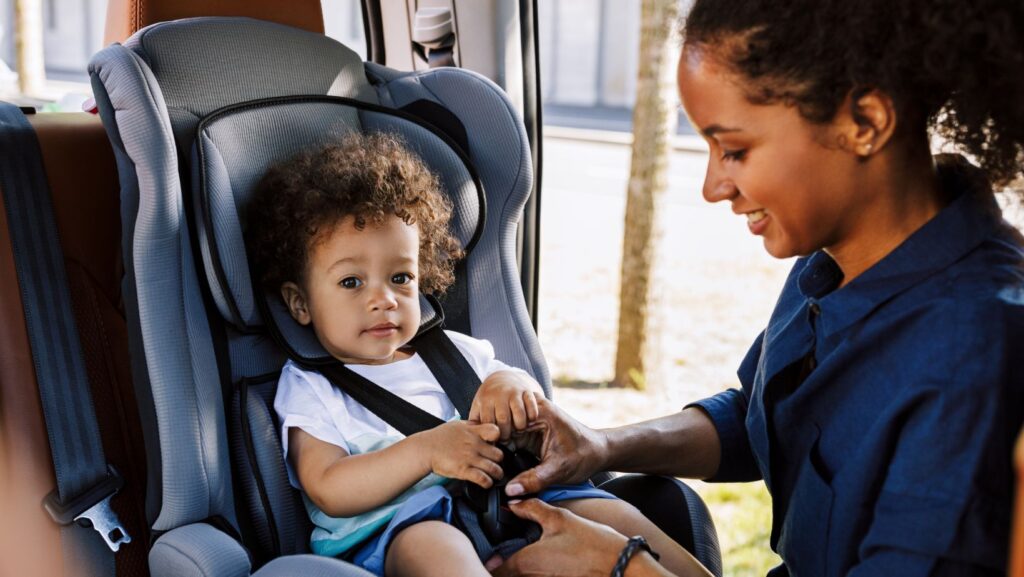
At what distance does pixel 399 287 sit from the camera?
1.94 meters

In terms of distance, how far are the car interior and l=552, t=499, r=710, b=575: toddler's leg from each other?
12 cm

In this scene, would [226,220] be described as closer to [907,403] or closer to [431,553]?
[431,553]

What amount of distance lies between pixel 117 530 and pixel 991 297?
57.6 inches

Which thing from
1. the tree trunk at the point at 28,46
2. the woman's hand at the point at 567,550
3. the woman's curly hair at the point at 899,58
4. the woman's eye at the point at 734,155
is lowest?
the tree trunk at the point at 28,46

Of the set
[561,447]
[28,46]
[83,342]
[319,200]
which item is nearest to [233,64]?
[319,200]

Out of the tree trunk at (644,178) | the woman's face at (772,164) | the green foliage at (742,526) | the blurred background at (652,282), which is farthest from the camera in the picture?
the tree trunk at (644,178)

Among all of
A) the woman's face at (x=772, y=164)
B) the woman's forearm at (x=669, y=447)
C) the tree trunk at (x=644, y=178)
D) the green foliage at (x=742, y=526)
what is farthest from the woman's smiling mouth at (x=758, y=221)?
the tree trunk at (x=644, y=178)

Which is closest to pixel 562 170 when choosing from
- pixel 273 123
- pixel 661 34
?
pixel 661 34

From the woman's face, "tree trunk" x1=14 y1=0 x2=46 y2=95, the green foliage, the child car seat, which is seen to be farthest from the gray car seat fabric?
"tree trunk" x1=14 y1=0 x2=46 y2=95

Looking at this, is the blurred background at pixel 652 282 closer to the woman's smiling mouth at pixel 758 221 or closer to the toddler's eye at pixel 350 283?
the toddler's eye at pixel 350 283

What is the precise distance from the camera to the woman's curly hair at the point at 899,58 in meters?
1.28

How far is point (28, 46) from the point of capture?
751 centimetres

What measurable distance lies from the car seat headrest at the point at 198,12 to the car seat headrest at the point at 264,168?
0.26 meters

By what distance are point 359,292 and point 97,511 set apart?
0.59 metres
